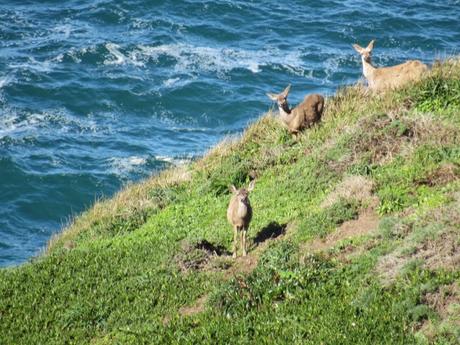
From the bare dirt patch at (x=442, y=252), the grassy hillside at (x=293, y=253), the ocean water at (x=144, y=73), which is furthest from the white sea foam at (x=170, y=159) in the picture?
the bare dirt patch at (x=442, y=252)

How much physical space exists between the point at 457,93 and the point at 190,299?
785cm

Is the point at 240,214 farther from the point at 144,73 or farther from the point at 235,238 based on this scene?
the point at 144,73

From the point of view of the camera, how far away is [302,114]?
19.5m

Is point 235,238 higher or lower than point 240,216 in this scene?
lower

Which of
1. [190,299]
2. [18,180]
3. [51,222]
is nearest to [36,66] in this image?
[18,180]

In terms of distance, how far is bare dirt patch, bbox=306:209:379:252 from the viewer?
13.8m

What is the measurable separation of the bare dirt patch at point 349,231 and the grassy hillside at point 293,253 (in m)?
0.03

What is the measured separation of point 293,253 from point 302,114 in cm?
650

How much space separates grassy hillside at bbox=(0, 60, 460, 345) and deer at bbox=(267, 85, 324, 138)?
0.29 metres

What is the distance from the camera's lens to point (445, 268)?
1172 cm

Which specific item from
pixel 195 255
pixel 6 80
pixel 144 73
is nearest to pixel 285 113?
pixel 195 255

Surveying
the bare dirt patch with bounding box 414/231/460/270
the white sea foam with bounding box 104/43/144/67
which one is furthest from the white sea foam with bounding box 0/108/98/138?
the bare dirt patch with bounding box 414/231/460/270

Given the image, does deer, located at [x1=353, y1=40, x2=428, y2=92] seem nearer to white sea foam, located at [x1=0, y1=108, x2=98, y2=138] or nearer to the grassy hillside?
the grassy hillside

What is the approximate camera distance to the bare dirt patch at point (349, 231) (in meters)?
13.8
